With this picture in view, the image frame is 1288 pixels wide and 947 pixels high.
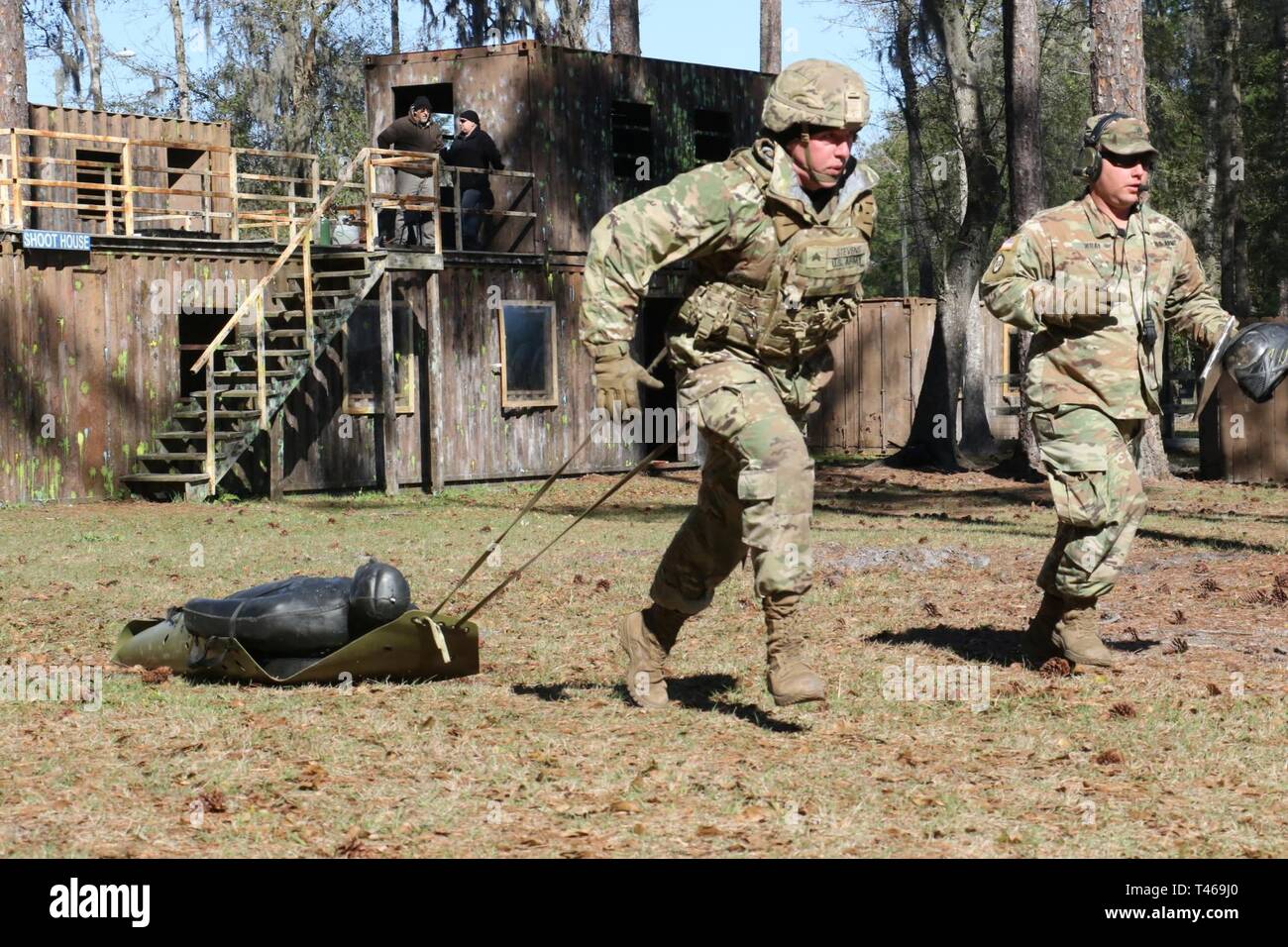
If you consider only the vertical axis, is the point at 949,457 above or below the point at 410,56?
below

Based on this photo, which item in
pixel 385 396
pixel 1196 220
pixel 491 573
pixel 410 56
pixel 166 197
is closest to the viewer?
pixel 491 573

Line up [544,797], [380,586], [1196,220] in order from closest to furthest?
1. [544,797]
2. [380,586]
3. [1196,220]

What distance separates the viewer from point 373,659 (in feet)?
25.4

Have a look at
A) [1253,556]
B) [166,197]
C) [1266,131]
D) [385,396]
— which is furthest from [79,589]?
[1266,131]

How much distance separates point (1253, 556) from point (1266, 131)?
3735 centimetres

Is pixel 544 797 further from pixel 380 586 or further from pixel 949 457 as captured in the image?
pixel 949 457

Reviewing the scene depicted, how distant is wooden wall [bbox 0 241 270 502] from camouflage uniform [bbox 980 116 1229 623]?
15218mm

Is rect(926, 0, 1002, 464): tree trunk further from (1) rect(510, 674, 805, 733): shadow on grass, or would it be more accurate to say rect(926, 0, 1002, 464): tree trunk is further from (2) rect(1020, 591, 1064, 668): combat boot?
(1) rect(510, 674, 805, 733): shadow on grass

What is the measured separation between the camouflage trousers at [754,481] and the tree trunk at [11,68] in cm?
2144

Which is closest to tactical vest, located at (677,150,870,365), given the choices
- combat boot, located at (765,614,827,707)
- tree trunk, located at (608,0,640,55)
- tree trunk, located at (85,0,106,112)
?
combat boot, located at (765,614,827,707)

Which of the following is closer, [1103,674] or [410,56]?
[1103,674]

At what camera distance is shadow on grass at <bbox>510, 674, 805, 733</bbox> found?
22.9 feet

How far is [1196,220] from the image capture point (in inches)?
2030

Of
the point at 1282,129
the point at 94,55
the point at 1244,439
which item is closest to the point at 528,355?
the point at 1244,439
